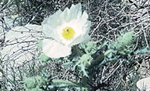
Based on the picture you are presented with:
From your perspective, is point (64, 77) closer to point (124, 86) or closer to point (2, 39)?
point (124, 86)

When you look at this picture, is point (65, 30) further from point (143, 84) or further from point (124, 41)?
point (143, 84)

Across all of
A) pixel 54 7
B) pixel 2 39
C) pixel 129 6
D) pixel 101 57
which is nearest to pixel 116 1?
pixel 129 6

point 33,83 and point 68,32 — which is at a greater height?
point 68,32

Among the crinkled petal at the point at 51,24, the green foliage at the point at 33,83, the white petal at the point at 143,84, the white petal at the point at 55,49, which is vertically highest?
the white petal at the point at 143,84

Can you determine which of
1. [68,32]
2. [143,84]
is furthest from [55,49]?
[143,84]

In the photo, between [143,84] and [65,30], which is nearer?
[65,30]

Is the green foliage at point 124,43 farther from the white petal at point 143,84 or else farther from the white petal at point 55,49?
the white petal at point 143,84

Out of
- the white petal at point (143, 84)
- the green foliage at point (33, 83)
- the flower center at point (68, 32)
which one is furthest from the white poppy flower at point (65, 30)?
the white petal at point (143, 84)
